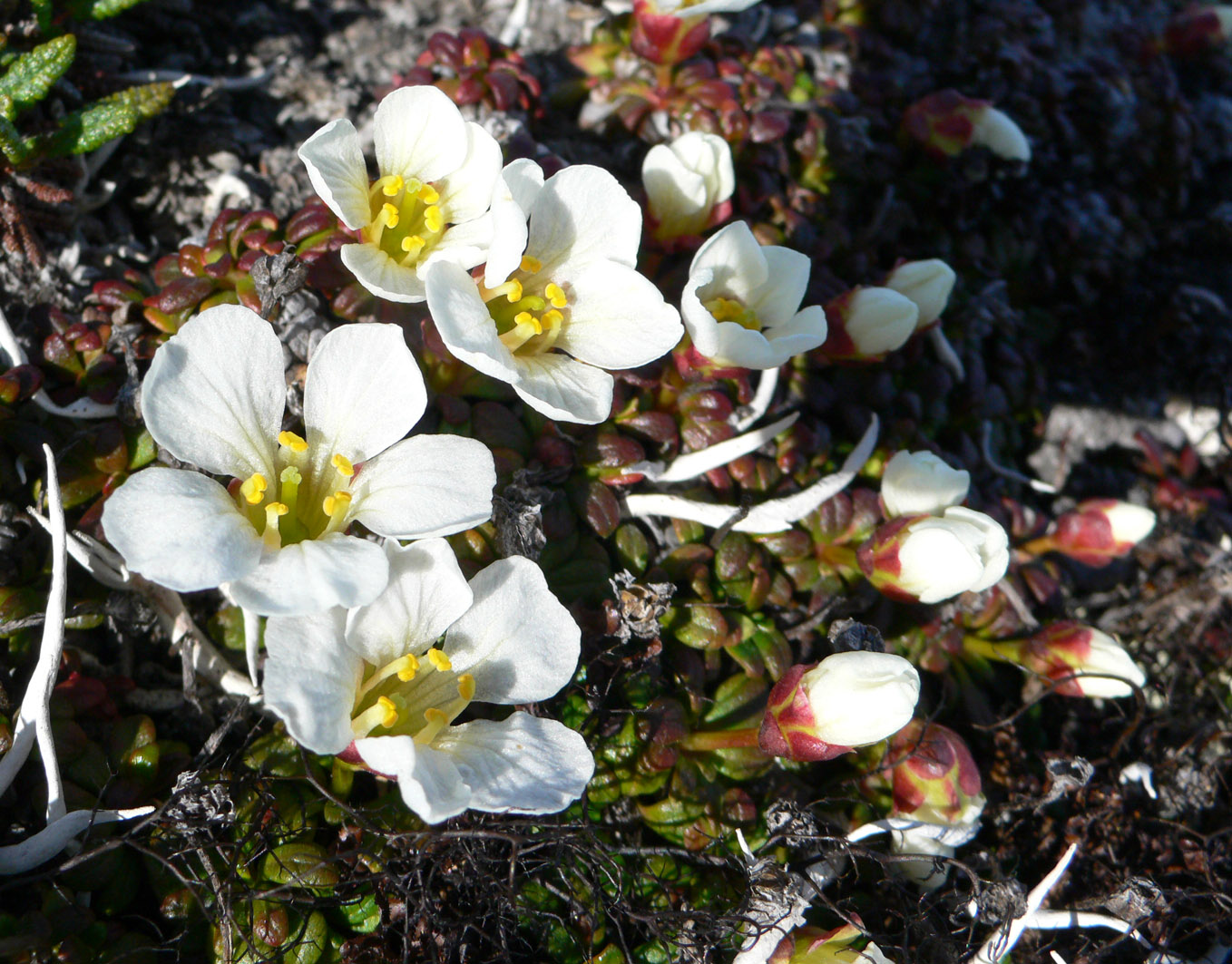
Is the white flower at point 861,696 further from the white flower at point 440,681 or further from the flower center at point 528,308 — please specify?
the flower center at point 528,308

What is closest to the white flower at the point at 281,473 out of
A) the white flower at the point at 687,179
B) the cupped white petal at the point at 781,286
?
the cupped white petal at the point at 781,286

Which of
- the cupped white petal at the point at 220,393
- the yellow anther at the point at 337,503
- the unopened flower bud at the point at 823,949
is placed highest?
the cupped white petal at the point at 220,393

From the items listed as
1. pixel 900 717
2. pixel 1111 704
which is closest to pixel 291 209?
pixel 900 717

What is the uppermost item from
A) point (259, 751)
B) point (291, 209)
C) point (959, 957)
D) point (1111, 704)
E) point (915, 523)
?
point (291, 209)

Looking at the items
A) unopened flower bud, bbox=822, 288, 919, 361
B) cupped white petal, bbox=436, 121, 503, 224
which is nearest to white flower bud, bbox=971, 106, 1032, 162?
unopened flower bud, bbox=822, 288, 919, 361

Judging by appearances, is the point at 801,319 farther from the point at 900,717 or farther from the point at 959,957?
the point at 959,957

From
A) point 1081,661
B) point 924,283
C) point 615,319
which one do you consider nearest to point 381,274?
point 615,319

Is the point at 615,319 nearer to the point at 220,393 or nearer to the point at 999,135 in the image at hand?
the point at 220,393
